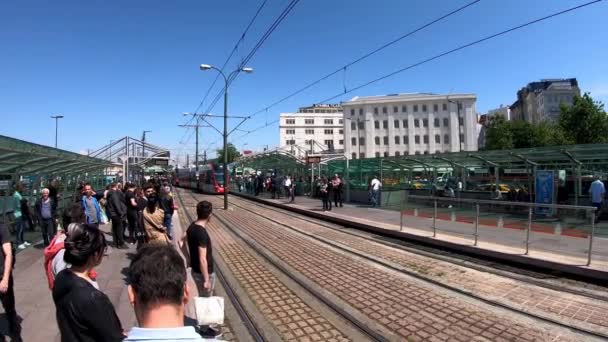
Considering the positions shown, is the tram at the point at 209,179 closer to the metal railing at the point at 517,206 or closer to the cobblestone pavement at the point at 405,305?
the metal railing at the point at 517,206

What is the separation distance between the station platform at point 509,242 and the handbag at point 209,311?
735 centimetres

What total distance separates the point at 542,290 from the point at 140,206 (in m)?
8.48

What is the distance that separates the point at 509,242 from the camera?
Result: 9.52 metres

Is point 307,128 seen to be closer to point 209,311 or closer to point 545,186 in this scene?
point 545,186

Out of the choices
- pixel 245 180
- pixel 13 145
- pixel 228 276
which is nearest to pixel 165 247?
pixel 228 276

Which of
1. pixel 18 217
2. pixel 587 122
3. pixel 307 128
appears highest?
pixel 307 128

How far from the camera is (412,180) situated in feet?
80.9

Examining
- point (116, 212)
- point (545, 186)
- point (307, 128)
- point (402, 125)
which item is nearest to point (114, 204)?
point (116, 212)

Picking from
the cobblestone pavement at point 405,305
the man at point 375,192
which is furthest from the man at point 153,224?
the man at point 375,192

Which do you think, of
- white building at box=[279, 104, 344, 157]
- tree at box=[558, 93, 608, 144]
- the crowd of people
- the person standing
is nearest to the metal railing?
the crowd of people

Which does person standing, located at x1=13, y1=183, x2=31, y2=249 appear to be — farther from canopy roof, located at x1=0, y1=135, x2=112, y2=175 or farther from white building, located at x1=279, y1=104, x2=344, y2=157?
white building, located at x1=279, y1=104, x2=344, y2=157

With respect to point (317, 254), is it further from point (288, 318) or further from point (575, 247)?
point (575, 247)

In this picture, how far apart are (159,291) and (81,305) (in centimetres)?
81

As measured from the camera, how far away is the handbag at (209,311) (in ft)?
9.89
